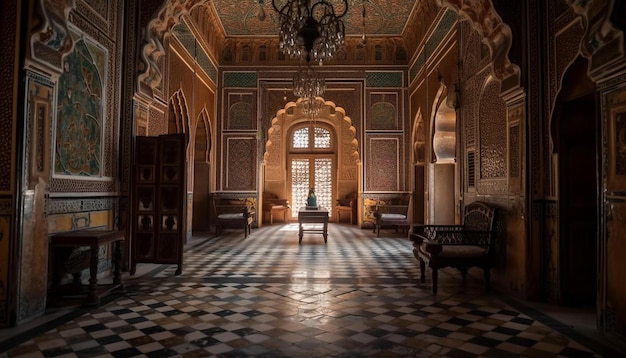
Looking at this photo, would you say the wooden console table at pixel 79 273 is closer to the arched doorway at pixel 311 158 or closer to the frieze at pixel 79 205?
the frieze at pixel 79 205

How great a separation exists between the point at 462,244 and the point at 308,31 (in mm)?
3104

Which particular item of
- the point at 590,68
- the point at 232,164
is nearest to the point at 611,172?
the point at 590,68

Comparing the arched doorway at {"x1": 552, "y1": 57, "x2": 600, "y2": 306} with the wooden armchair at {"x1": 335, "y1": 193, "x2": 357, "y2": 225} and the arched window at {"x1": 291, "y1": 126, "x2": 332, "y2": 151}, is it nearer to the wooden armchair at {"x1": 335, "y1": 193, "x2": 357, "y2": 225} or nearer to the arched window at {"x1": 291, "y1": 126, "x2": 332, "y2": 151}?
the wooden armchair at {"x1": 335, "y1": 193, "x2": 357, "y2": 225}

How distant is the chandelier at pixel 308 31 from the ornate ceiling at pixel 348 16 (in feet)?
13.6

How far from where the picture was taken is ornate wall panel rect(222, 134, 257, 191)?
37.9ft

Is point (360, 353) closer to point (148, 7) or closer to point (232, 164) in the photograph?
point (148, 7)

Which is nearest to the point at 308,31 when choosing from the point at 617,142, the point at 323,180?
the point at 617,142

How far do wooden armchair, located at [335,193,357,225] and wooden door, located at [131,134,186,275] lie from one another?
8550 mm

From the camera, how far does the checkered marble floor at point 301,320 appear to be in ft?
9.37

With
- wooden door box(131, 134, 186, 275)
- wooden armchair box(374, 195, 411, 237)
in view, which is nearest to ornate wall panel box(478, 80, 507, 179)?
wooden door box(131, 134, 186, 275)

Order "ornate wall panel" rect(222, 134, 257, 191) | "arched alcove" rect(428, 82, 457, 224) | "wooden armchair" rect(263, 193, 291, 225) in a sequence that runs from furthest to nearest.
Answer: "wooden armchair" rect(263, 193, 291, 225) → "ornate wall panel" rect(222, 134, 257, 191) → "arched alcove" rect(428, 82, 457, 224)

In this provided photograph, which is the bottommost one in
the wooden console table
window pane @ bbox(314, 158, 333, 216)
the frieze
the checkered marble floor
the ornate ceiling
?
the checkered marble floor

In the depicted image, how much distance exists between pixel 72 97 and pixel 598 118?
4871 mm

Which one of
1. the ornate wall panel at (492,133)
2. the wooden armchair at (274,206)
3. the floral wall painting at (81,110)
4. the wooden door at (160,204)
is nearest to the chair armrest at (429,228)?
the ornate wall panel at (492,133)
